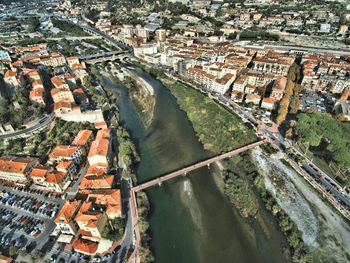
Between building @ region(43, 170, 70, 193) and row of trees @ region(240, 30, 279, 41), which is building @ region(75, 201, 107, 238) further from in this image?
row of trees @ region(240, 30, 279, 41)

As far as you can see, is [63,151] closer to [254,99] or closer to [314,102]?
[254,99]

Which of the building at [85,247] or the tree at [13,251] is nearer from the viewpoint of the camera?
the tree at [13,251]

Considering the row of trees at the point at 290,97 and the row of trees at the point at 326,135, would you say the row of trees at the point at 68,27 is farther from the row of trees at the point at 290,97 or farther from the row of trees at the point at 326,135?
the row of trees at the point at 326,135

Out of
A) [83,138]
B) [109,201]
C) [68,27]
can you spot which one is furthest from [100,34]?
[109,201]

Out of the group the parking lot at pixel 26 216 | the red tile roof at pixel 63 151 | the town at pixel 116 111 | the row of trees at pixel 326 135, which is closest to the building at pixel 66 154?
the red tile roof at pixel 63 151

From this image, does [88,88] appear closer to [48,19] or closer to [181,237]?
[181,237]

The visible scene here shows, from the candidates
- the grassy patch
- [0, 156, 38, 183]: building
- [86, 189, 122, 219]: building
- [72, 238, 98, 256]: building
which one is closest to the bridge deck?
the grassy patch
